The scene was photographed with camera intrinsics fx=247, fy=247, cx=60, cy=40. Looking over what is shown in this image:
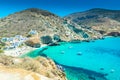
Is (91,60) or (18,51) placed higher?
(18,51)

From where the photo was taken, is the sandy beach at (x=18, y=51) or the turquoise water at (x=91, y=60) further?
the sandy beach at (x=18, y=51)

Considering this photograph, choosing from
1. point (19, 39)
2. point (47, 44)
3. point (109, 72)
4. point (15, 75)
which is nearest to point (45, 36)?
point (47, 44)

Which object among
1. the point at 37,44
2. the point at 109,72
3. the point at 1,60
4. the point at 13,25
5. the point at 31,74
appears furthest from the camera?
the point at 13,25

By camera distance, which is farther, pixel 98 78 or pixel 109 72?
pixel 109 72

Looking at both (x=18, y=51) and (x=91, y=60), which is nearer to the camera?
(x=91, y=60)

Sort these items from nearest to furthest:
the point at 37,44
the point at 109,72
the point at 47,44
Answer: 1. the point at 109,72
2. the point at 37,44
3. the point at 47,44

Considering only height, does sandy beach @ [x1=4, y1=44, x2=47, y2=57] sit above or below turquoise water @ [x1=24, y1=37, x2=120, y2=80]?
above

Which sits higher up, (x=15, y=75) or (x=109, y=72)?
(x=15, y=75)

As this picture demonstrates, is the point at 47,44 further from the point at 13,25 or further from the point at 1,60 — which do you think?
the point at 1,60

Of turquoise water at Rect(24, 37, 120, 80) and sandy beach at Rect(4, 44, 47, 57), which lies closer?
turquoise water at Rect(24, 37, 120, 80)

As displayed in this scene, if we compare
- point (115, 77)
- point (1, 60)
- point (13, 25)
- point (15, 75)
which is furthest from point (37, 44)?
point (15, 75)

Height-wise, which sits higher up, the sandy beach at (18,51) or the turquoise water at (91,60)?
the sandy beach at (18,51)
